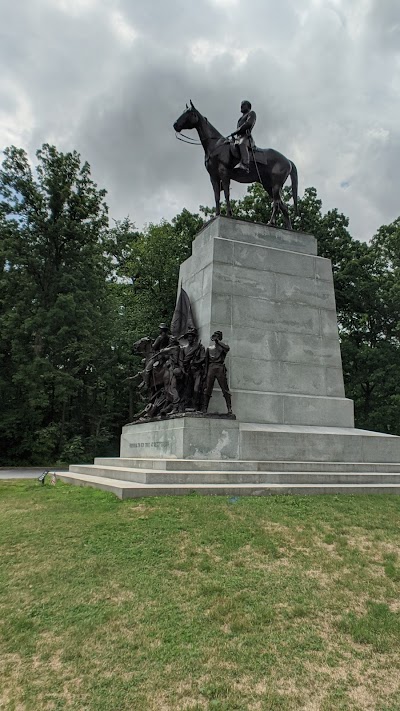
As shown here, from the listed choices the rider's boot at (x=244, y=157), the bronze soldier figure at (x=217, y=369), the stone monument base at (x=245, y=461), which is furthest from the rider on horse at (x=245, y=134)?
the stone monument base at (x=245, y=461)

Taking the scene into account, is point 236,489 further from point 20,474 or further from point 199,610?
point 20,474

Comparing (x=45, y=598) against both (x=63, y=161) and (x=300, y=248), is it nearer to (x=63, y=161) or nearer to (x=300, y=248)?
(x=300, y=248)

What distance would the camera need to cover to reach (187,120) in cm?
1573

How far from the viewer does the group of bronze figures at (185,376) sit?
40.7ft

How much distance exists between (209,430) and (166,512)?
4417 mm

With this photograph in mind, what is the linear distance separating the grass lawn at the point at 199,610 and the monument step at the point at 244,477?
1430 mm

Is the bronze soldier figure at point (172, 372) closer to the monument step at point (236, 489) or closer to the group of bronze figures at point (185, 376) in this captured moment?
the group of bronze figures at point (185, 376)

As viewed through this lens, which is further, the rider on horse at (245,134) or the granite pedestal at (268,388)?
the rider on horse at (245,134)

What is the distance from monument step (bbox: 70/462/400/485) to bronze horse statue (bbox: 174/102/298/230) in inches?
330

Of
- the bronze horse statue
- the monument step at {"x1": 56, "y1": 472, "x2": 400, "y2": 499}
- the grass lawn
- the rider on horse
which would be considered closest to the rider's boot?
the rider on horse

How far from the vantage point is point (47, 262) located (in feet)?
97.4

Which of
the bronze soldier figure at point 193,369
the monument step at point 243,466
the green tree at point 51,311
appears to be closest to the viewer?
the monument step at point 243,466

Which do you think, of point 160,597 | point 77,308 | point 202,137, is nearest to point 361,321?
point 77,308

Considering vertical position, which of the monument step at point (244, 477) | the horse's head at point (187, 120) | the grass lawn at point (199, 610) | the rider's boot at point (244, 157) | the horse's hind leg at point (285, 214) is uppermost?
the horse's head at point (187, 120)
